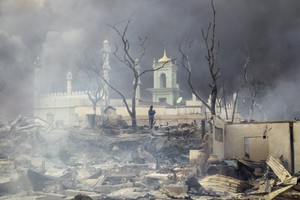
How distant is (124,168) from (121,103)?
32265mm

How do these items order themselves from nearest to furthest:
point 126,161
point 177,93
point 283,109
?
point 126,161 → point 283,109 → point 177,93

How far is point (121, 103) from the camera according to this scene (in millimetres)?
49781

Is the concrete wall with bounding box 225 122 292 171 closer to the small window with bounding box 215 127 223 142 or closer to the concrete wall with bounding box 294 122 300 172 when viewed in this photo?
the concrete wall with bounding box 294 122 300 172

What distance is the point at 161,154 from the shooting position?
22.5 meters

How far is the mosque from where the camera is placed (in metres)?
43.2

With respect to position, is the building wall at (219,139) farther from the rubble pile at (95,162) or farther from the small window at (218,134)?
the rubble pile at (95,162)

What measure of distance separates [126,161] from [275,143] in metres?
7.96

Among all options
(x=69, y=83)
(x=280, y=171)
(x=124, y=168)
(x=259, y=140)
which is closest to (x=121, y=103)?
(x=69, y=83)

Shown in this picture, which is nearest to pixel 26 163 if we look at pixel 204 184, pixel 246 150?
pixel 204 184

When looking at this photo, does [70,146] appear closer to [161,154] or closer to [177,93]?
[161,154]

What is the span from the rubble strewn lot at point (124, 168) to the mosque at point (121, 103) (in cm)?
1434

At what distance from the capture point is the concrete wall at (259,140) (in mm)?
18750

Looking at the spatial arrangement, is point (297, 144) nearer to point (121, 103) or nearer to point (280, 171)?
point (280, 171)

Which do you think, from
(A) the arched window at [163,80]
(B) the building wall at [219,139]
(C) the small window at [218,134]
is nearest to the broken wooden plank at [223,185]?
(B) the building wall at [219,139]
